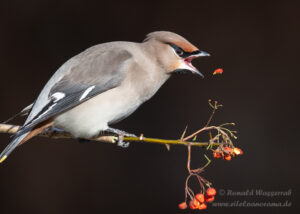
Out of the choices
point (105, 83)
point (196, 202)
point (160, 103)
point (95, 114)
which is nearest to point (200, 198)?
point (196, 202)

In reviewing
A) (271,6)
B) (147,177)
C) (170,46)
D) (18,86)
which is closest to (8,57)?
(18,86)

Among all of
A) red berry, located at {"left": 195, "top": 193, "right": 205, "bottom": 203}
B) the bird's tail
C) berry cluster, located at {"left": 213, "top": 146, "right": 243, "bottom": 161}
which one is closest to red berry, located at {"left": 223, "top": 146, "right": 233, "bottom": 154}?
berry cluster, located at {"left": 213, "top": 146, "right": 243, "bottom": 161}

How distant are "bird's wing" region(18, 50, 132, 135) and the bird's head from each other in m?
0.21

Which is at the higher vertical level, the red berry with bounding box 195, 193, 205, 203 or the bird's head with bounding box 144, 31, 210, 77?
the bird's head with bounding box 144, 31, 210, 77

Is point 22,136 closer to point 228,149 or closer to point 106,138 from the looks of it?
point 106,138

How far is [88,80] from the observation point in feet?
11.6

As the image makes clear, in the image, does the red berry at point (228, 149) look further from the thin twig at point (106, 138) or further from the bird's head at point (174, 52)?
the bird's head at point (174, 52)

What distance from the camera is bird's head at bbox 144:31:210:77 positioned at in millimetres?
3574

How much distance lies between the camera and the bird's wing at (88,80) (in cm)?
338

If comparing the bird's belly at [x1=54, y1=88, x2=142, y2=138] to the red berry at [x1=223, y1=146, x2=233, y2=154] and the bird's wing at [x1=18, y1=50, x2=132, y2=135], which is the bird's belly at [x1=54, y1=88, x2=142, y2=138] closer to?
the bird's wing at [x1=18, y1=50, x2=132, y2=135]

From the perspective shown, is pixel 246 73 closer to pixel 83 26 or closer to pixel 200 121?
pixel 200 121

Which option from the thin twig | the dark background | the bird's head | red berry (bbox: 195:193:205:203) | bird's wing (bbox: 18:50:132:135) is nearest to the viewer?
the thin twig

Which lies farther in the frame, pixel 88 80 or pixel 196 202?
pixel 88 80

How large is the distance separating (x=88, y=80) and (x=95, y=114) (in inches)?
8.9
